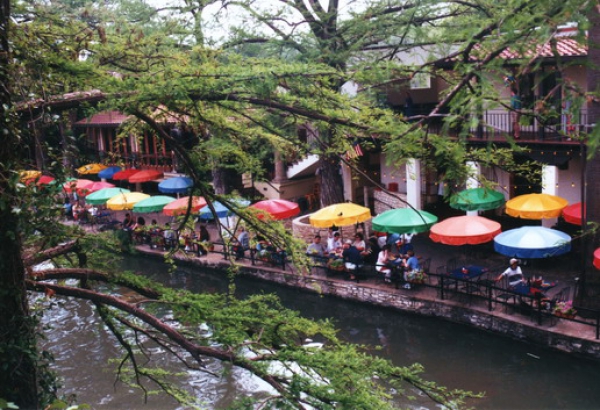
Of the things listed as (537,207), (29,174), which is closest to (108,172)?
(537,207)

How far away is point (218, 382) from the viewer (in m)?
12.9

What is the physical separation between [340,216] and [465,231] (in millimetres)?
3819

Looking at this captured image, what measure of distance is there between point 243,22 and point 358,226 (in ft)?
24.4

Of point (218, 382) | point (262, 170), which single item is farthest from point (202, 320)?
point (218, 382)

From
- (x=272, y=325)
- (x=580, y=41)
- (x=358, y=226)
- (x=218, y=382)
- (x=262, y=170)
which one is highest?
(x=580, y=41)

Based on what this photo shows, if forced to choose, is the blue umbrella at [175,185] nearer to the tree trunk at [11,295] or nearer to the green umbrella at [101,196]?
the green umbrella at [101,196]

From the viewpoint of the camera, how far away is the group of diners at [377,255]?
52.4 ft

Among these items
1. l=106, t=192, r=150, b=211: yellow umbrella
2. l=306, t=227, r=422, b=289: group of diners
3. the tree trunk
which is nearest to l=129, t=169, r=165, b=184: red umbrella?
l=106, t=192, r=150, b=211: yellow umbrella

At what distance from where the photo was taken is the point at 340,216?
1747 cm

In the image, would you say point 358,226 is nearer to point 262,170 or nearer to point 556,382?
point 556,382

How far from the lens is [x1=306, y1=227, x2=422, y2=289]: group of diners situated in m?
16.0

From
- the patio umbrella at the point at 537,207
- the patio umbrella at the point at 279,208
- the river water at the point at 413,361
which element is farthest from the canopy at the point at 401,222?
the patio umbrella at the point at 279,208

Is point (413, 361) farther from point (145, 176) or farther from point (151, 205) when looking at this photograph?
point (145, 176)

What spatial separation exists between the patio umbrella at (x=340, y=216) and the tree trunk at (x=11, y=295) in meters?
11.9
